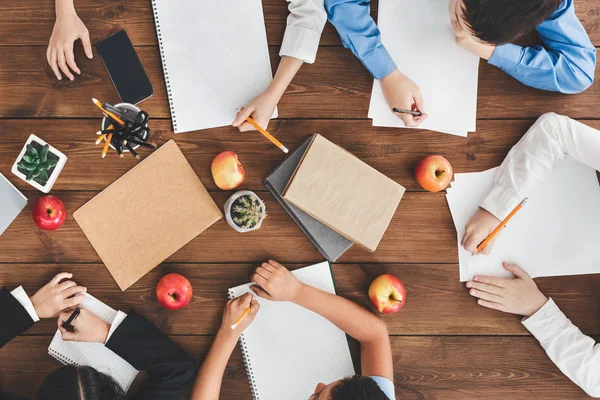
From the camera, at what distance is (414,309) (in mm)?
1065

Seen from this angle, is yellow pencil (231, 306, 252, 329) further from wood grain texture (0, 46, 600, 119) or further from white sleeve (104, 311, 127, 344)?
wood grain texture (0, 46, 600, 119)

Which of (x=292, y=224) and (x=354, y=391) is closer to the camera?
(x=354, y=391)

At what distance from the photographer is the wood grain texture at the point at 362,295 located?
1.03 metres

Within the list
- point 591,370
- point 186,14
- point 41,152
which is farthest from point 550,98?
point 41,152

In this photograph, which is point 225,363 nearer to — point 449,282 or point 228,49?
point 449,282

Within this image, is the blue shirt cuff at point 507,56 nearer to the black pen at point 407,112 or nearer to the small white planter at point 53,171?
the black pen at point 407,112

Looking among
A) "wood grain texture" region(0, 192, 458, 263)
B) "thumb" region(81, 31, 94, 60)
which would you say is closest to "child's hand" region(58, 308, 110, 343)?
"wood grain texture" region(0, 192, 458, 263)

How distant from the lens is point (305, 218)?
1.00 meters

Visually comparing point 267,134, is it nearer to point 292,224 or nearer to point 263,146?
point 263,146

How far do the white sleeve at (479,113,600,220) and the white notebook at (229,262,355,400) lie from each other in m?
0.41

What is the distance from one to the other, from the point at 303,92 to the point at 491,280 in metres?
0.60

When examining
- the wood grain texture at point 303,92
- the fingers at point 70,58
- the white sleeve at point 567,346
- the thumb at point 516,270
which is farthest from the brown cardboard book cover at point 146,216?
the white sleeve at point 567,346

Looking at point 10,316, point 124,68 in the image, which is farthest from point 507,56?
point 10,316

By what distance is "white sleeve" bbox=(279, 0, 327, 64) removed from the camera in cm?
98
